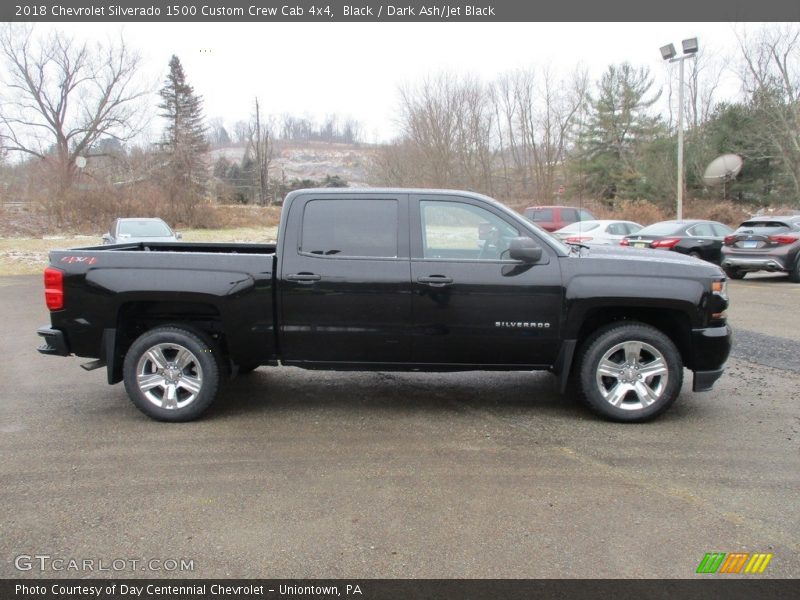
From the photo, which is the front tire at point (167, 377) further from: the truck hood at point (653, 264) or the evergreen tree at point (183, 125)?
the evergreen tree at point (183, 125)

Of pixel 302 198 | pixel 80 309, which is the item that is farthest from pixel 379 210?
pixel 80 309

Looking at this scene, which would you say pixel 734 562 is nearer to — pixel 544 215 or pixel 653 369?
pixel 653 369

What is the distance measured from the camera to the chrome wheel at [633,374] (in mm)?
4715

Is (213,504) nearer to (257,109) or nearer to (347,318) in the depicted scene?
(347,318)

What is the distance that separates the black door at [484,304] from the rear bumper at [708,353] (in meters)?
1.16

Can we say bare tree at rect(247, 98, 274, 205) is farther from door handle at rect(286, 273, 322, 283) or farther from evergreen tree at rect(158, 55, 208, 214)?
door handle at rect(286, 273, 322, 283)

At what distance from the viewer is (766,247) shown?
13.8 metres

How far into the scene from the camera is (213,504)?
3461 mm

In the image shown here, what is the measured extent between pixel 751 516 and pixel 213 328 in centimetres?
413

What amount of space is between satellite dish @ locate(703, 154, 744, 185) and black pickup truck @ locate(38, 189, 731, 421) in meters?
34.3

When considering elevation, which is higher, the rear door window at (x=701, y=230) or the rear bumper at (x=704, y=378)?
the rear door window at (x=701, y=230)

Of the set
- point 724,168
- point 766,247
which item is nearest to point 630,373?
point 766,247

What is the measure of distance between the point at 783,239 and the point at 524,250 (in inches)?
481

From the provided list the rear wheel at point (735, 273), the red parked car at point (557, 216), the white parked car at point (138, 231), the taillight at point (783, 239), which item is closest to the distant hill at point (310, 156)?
the red parked car at point (557, 216)
